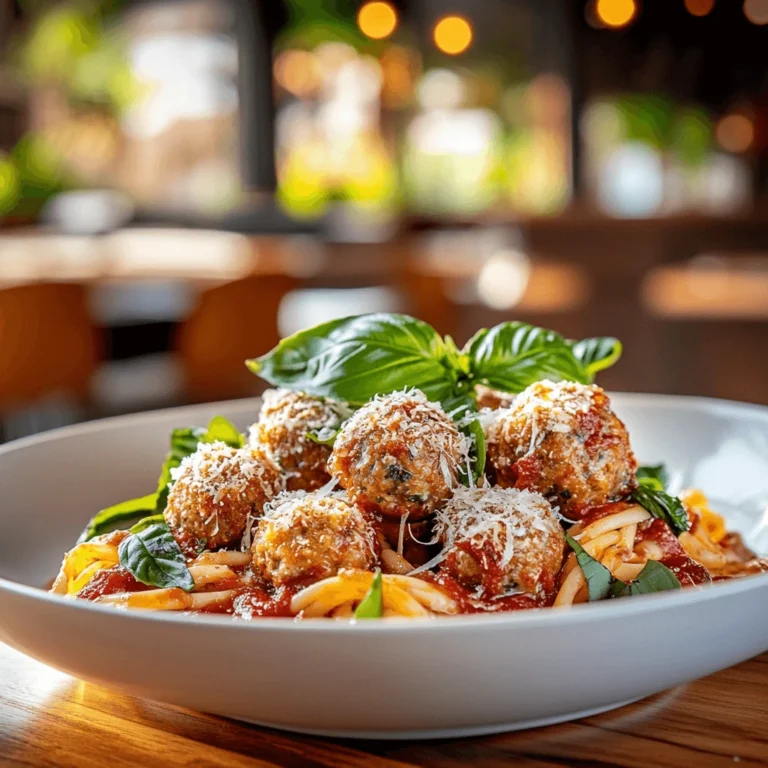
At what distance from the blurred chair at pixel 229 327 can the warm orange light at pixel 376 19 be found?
4332 mm

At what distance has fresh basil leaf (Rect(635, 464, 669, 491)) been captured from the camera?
1494mm

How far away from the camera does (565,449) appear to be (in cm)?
125

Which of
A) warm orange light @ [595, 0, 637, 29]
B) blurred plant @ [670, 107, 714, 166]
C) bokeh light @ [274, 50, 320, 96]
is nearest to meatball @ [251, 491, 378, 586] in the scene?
warm orange light @ [595, 0, 637, 29]

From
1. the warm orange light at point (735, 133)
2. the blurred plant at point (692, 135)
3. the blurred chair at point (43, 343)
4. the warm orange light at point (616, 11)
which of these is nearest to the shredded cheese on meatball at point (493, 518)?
the blurred chair at point (43, 343)

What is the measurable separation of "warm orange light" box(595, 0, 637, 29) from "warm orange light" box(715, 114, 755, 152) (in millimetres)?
7739

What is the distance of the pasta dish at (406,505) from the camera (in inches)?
44.9

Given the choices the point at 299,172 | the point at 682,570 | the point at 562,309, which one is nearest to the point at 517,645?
the point at 682,570

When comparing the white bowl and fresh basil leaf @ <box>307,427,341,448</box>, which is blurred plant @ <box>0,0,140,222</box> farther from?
the white bowl

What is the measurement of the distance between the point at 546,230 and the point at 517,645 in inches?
316

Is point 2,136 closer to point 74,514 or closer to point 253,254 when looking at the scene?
point 253,254

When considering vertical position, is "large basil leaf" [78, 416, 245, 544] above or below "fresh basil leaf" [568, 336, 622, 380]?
below

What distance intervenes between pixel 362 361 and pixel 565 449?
0.28m

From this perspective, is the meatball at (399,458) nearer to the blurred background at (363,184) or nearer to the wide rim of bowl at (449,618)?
the wide rim of bowl at (449,618)

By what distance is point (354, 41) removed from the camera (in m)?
14.3
